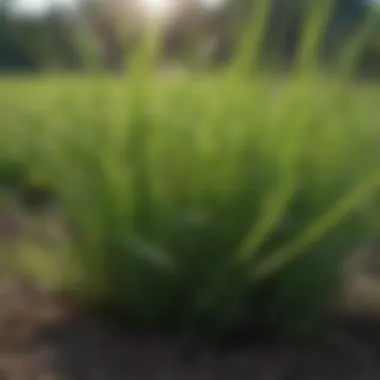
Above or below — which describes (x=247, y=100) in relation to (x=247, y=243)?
above

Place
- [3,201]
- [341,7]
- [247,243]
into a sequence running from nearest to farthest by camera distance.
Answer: [247,243], [341,7], [3,201]

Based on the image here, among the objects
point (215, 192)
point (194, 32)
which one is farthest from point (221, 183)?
point (194, 32)

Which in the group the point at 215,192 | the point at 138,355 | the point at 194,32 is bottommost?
the point at 138,355

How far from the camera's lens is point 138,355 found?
1.47 metres

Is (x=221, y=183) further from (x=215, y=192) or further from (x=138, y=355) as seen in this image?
(x=138, y=355)

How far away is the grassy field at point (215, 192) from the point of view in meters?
1.50

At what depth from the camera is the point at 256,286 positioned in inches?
60.2

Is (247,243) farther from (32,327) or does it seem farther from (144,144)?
(32,327)

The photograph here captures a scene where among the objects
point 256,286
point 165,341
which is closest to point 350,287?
point 256,286

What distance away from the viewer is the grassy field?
150 cm

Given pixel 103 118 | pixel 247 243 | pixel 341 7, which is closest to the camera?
pixel 247 243

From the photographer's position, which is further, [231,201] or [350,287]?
[350,287]

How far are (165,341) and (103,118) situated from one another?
1.30 ft

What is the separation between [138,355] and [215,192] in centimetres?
30
